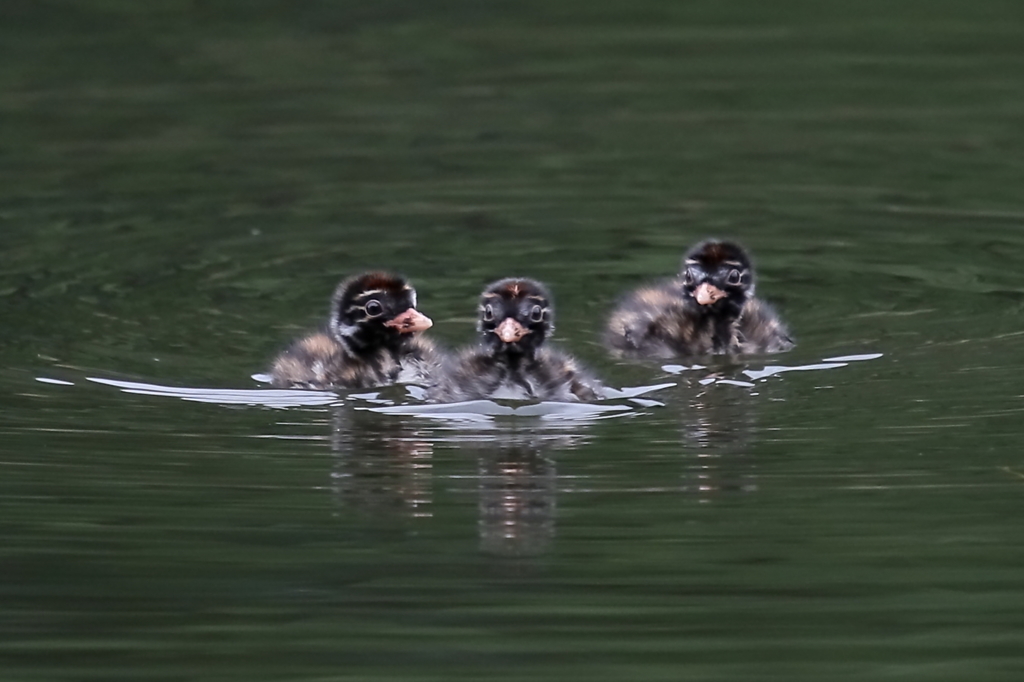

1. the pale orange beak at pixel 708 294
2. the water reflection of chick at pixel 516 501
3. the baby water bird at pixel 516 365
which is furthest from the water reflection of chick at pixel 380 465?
the pale orange beak at pixel 708 294

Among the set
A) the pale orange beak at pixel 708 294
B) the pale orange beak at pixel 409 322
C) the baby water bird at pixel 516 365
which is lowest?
the baby water bird at pixel 516 365

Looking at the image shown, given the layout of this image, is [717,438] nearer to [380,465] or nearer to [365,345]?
[380,465]

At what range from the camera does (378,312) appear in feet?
31.9

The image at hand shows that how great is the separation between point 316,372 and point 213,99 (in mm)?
7334

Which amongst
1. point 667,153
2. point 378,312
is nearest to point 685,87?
point 667,153

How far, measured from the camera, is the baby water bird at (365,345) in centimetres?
955

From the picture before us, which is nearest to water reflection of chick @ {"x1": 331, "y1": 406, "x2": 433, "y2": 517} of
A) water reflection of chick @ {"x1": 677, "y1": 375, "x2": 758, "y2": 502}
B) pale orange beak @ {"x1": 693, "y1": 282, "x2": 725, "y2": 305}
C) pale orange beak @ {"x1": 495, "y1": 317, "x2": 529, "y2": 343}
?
pale orange beak @ {"x1": 495, "y1": 317, "x2": 529, "y2": 343}

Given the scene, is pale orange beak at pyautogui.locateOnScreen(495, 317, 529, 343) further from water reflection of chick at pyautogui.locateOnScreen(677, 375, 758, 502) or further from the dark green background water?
water reflection of chick at pyautogui.locateOnScreen(677, 375, 758, 502)

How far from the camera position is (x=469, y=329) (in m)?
10.9

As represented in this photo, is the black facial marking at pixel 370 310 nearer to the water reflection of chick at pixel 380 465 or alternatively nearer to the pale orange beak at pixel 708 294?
the water reflection of chick at pixel 380 465

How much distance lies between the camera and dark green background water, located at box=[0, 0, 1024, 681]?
19.4 ft

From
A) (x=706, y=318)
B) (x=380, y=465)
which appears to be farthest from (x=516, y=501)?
(x=706, y=318)

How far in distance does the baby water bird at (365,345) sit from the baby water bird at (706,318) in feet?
3.23

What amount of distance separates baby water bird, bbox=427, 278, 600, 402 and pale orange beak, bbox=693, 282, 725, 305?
112cm
